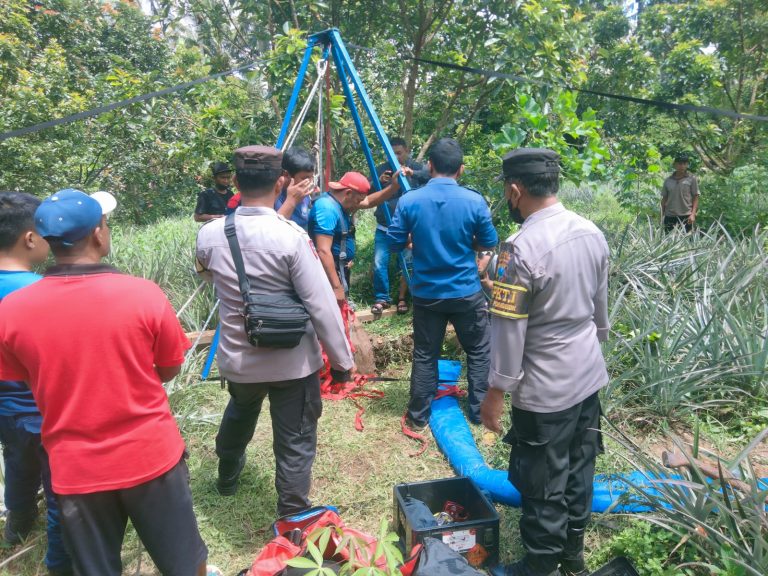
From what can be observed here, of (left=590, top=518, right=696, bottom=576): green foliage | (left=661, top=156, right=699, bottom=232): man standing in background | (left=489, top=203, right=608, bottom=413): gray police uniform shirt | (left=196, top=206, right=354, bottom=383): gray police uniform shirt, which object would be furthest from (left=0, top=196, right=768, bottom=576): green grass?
(left=661, top=156, right=699, bottom=232): man standing in background

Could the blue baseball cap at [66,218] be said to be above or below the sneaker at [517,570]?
above

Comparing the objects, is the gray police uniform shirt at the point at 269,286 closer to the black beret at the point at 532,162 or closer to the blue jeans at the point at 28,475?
the blue jeans at the point at 28,475

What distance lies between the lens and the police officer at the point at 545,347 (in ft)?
6.92

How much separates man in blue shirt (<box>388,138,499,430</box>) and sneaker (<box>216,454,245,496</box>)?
4.03 ft

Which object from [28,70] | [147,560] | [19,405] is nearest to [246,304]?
[19,405]

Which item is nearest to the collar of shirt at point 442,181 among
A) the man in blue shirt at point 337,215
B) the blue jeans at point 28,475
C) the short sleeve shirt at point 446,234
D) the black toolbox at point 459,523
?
the short sleeve shirt at point 446,234

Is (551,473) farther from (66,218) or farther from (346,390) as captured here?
(346,390)

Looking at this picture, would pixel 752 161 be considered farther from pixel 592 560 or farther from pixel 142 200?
pixel 142 200

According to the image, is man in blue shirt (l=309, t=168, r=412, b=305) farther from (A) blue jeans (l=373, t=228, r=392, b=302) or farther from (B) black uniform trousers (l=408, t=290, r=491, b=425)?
(A) blue jeans (l=373, t=228, r=392, b=302)

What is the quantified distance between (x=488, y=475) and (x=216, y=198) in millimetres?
4001

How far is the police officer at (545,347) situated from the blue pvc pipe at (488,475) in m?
0.38

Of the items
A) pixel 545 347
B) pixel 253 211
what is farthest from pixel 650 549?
pixel 253 211

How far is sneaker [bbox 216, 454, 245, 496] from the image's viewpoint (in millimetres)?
2992

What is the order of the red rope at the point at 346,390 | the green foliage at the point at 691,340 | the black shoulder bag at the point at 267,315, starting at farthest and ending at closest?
the red rope at the point at 346,390
the green foliage at the point at 691,340
the black shoulder bag at the point at 267,315
